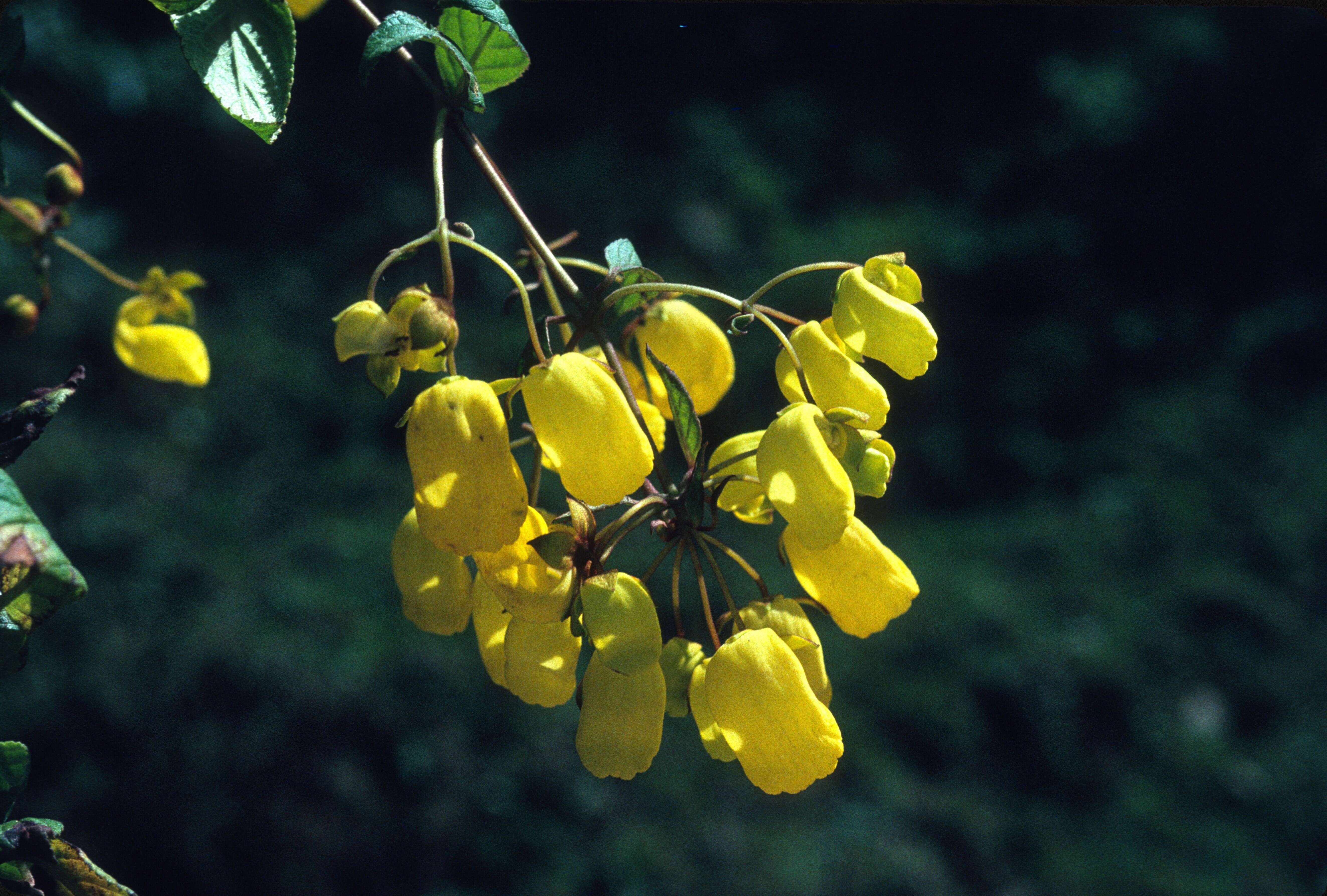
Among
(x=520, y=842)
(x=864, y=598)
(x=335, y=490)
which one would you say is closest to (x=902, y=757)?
(x=520, y=842)

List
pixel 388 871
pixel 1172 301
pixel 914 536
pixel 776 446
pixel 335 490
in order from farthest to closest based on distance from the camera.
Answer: pixel 1172 301, pixel 914 536, pixel 335 490, pixel 388 871, pixel 776 446

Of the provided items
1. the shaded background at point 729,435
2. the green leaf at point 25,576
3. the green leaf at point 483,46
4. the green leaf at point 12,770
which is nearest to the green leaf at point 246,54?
the green leaf at point 483,46

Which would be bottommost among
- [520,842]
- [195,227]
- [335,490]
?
[520,842]

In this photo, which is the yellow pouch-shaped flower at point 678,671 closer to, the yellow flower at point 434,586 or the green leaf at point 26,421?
the yellow flower at point 434,586

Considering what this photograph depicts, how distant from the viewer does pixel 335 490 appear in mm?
2221

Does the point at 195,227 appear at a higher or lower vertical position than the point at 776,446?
lower

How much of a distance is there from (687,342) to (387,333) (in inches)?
7.6

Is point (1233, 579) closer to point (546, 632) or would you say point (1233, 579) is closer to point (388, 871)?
point (388, 871)

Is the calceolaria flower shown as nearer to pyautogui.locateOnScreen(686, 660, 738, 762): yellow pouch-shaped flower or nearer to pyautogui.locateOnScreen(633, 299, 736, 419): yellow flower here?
pyautogui.locateOnScreen(633, 299, 736, 419): yellow flower

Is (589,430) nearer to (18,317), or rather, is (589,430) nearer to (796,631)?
(796,631)

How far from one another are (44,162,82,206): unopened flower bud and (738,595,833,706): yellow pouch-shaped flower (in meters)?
0.45

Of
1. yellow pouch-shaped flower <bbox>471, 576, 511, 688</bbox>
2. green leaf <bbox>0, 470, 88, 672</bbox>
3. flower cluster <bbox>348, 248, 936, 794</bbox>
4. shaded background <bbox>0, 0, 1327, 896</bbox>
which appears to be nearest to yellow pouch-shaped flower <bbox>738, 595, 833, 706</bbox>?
flower cluster <bbox>348, 248, 936, 794</bbox>

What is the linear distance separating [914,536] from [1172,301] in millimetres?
984

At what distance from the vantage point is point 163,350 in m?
0.69
